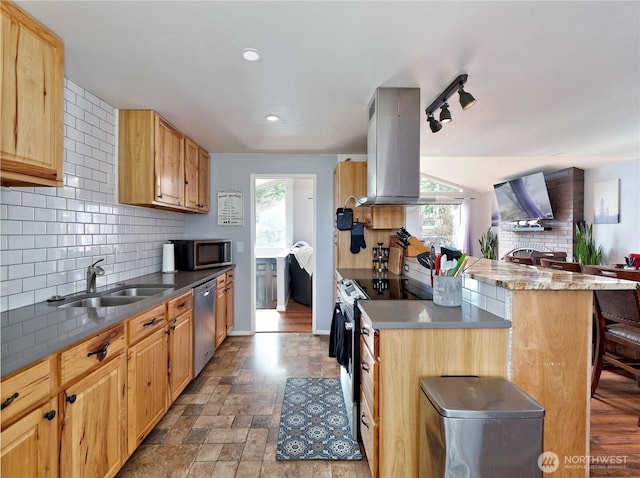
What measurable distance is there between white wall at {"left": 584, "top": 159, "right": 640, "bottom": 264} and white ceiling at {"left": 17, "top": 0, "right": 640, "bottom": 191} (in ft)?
5.72

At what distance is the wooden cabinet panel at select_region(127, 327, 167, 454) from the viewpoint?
1.73 m

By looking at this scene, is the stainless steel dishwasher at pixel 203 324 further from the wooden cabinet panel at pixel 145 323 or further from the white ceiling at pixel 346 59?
the white ceiling at pixel 346 59

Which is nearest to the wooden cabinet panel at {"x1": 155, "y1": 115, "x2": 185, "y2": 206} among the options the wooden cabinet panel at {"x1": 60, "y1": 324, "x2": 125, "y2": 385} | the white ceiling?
the white ceiling

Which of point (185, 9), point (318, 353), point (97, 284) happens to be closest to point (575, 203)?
point (318, 353)

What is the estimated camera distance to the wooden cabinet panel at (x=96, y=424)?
1.28 meters

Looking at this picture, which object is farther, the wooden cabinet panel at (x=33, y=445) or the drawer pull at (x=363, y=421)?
the drawer pull at (x=363, y=421)

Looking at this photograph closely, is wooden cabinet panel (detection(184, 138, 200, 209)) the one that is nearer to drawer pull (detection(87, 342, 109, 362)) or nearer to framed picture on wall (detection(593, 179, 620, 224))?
drawer pull (detection(87, 342, 109, 362))

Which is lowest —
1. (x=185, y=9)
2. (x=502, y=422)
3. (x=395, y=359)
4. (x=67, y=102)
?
(x=502, y=422)

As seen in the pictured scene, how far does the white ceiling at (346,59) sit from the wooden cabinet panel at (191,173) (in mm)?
320

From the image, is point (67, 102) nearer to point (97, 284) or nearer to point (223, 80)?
point (223, 80)

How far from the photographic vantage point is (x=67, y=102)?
6.61 ft

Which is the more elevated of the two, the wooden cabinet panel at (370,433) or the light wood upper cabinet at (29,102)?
the light wood upper cabinet at (29,102)

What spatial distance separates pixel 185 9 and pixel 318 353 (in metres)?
3.09

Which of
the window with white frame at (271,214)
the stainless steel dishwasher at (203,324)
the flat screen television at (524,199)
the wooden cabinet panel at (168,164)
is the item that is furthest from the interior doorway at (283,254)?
the flat screen television at (524,199)
